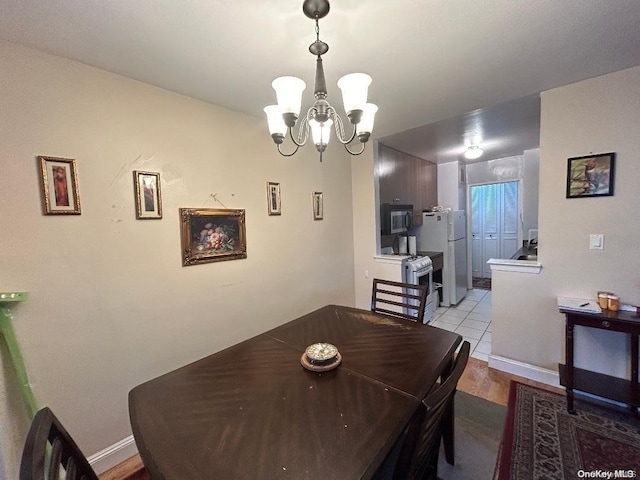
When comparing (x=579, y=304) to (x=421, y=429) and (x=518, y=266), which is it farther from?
(x=421, y=429)

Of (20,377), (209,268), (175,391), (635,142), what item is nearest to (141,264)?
(209,268)

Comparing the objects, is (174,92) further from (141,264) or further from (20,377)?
(20,377)

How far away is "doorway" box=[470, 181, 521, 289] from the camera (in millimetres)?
5203

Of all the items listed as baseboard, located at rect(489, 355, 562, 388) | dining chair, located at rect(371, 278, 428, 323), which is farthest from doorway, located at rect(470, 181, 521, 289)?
dining chair, located at rect(371, 278, 428, 323)

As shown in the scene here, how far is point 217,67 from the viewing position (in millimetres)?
1611

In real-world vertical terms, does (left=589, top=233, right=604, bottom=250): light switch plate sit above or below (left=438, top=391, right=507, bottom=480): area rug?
above

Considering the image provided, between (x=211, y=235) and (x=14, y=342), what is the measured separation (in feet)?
3.74

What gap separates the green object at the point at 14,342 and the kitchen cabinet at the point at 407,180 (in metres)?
3.22

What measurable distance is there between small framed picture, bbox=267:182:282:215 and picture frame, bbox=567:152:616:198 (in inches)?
92.7

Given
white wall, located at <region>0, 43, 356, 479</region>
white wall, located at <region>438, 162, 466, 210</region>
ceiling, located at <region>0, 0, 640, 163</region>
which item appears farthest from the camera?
white wall, located at <region>438, 162, 466, 210</region>

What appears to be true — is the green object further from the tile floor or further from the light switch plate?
the light switch plate

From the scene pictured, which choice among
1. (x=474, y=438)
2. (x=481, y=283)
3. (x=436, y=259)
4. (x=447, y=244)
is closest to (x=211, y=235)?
(x=474, y=438)

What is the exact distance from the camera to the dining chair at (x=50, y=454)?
0.61 m

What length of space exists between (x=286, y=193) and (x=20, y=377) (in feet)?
6.79
